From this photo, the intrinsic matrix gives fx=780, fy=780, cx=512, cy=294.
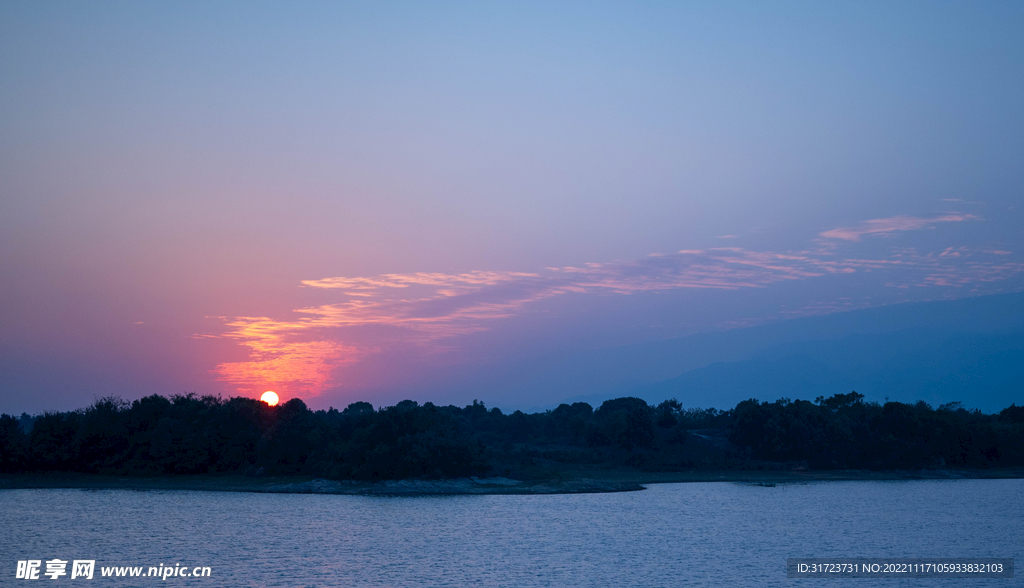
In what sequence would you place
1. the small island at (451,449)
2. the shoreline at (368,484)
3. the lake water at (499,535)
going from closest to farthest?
the lake water at (499,535)
the shoreline at (368,484)
the small island at (451,449)

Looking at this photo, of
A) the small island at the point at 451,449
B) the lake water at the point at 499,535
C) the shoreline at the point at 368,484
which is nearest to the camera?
the lake water at the point at 499,535

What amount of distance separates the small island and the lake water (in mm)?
7029

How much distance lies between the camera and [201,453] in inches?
3438

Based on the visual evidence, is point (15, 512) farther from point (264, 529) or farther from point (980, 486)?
point (980, 486)

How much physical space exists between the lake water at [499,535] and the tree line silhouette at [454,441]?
943 cm

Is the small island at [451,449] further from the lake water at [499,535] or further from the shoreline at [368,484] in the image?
the lake water at [499,535]

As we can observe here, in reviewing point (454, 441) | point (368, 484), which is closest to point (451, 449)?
point (454, 441)

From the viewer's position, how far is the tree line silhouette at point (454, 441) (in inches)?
3324

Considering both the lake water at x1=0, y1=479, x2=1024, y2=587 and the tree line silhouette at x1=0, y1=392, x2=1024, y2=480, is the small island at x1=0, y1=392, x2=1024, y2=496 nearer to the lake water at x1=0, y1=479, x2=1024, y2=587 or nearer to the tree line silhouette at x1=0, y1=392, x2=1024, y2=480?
the tree line silhouette at x1=0, y1=392, x2=1024, y2=480

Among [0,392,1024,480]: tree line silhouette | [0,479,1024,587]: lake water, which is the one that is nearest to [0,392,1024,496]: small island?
[0,392,1024,480]: tree line silhouette

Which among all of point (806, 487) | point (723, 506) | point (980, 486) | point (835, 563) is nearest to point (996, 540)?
point (835, 563)

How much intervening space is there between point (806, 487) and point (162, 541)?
69158 mm

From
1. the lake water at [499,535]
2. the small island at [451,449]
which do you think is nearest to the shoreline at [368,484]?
the small island at [451,449]

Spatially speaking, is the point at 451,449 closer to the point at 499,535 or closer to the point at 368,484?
the point at 368,484
